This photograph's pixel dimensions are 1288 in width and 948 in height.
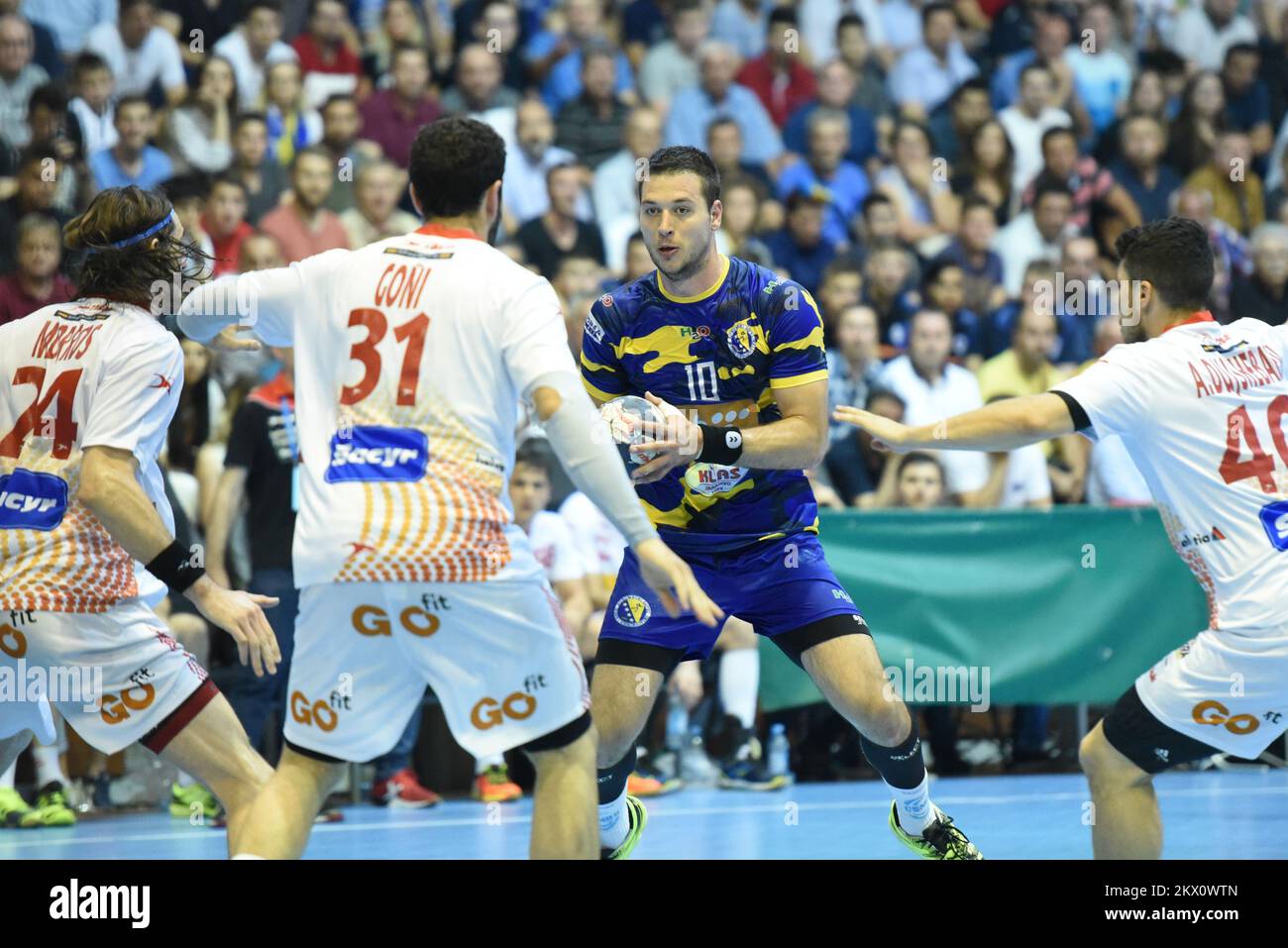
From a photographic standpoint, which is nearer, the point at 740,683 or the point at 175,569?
the point at 175,569

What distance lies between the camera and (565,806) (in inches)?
185

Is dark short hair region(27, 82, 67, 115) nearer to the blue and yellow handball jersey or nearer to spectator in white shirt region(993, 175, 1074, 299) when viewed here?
the blue and yellow handball jersey

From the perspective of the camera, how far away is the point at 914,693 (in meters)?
10.0

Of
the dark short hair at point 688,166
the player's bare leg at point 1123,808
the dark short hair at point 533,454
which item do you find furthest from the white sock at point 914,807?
the dark short hair at point 533,454

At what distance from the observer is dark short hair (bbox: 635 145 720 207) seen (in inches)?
246

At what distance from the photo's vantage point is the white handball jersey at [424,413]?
4621 millimetres

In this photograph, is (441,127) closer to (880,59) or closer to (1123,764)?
(1123,764)

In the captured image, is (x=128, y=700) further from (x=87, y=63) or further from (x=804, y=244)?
(x=804, y=244)

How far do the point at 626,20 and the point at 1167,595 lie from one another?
25.6 ft

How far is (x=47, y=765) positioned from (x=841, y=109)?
340 inches

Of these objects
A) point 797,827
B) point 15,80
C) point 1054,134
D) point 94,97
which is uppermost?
point 15,80

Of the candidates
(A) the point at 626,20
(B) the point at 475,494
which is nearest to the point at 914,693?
(B) the point at 475,494

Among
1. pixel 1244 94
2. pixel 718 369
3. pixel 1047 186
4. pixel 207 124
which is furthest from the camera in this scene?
pixel 1244 94

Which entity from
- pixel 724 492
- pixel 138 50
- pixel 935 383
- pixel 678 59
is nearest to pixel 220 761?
pixel 724 492
